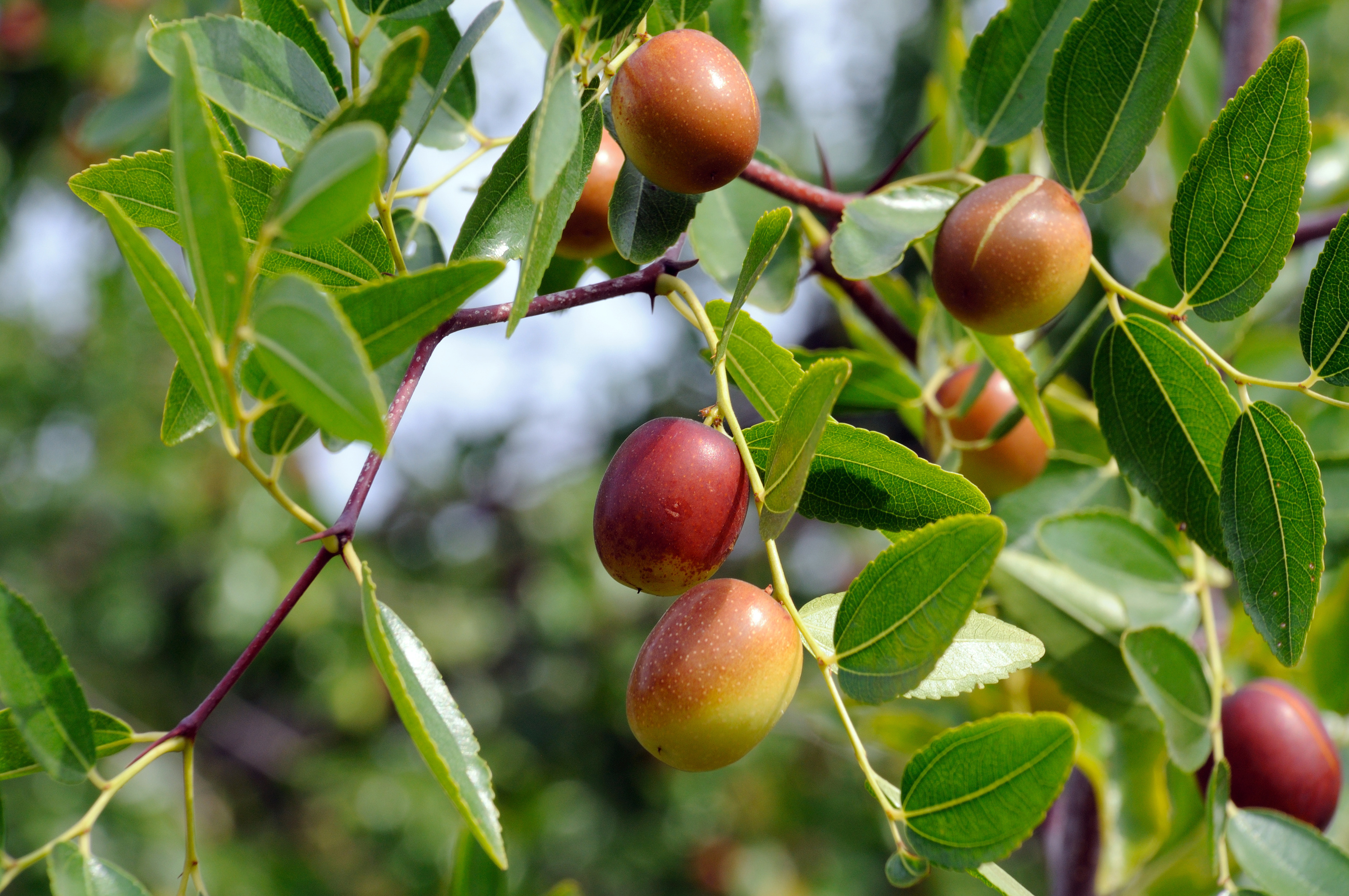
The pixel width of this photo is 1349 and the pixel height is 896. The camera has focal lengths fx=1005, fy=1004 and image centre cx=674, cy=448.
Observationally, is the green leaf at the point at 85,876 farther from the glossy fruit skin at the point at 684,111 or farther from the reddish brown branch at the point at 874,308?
the reddish brown branch at the point at 874,308

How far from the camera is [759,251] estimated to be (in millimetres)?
711

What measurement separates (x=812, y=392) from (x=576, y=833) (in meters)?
3.47

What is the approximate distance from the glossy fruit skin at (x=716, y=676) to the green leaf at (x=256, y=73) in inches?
18.6

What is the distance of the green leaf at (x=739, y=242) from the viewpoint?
1.13m

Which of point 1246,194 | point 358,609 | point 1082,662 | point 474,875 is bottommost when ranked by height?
point 358,609

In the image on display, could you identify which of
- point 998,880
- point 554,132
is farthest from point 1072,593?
point 554,132

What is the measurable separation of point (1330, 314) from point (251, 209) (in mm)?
868

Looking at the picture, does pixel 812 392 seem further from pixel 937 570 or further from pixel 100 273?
pixel 100 273

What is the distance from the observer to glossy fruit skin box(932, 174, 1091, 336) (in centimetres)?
83

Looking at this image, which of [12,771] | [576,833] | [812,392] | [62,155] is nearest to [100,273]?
[62,155]

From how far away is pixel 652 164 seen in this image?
0.78m

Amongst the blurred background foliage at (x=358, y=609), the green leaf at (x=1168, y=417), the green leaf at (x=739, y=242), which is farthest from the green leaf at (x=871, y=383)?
the blurred background foliage at (x=358, y=609)

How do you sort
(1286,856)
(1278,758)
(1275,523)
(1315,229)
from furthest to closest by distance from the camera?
(1315,229)
(1278,758)
(1286,856)
(1275,523)

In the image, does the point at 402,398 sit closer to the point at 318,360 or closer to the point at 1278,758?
the point at 318,360
